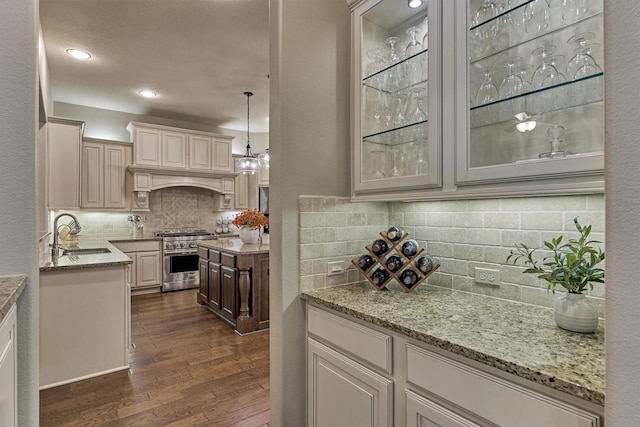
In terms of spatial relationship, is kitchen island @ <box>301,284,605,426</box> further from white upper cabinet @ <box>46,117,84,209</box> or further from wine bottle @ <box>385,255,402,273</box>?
white upper cabinet @ <box>46,117,84,209</box>

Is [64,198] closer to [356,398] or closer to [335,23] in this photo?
[335,23]

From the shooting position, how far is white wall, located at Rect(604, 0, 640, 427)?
571 mm

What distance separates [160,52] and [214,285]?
8.77ft

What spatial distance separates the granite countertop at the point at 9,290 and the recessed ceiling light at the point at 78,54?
327 centimetres

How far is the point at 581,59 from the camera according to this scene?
43.4 inches

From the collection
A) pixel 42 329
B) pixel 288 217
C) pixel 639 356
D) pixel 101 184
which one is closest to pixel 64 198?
pixel 101 184

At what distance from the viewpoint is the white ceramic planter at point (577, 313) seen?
103cm

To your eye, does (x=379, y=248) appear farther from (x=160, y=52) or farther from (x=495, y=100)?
(x=160, y=52)

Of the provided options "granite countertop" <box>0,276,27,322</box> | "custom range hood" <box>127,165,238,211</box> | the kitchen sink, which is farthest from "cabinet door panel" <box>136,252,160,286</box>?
"granite countertop" <box>0,276,27,322</box>

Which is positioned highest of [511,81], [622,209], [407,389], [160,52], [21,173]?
[160,52]

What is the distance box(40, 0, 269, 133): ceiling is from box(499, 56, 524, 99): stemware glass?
2.17m

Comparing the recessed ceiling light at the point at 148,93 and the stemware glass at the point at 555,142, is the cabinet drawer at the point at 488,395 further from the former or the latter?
the recessed ceiling light at the point at 148,93

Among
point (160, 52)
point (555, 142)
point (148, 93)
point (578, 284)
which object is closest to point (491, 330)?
point (578, 284)

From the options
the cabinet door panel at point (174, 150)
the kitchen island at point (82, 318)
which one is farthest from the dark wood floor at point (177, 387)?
the cabinet door panel at point (174, 150)
